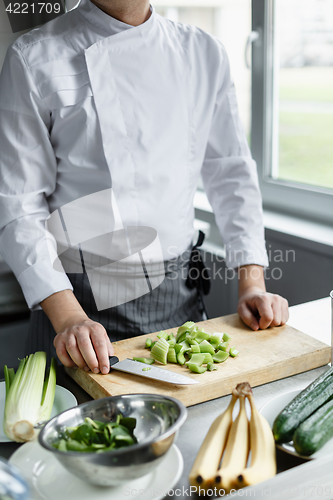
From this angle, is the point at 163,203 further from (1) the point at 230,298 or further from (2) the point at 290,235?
(1) the point at 230,298

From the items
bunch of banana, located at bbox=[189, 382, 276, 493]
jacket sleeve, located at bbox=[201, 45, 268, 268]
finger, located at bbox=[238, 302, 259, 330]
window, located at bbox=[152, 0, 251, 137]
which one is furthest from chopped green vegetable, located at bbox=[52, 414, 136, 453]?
window, located at bbox=[152, 0, 251, 137]

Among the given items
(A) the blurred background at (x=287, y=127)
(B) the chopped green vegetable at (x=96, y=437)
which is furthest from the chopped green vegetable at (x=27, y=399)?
(A) the blurred background at (x=287, y=127)

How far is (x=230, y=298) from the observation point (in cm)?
196

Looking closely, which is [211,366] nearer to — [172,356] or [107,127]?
[172,356]

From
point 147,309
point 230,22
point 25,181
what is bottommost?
point 147,309

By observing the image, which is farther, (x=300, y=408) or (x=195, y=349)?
(x=195, y=349)

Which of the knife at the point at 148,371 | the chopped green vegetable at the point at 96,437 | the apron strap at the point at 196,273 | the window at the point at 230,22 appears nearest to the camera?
the chopped green vegetable at the point at 96,437

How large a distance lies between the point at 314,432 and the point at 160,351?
0.35 m

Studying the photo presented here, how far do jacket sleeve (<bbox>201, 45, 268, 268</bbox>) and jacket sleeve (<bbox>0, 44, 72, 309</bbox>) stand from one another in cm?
48

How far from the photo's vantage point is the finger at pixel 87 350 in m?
0.84

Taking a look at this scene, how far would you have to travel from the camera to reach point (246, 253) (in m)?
1.27

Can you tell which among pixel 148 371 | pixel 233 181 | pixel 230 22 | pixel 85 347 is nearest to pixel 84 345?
pixel 85 347

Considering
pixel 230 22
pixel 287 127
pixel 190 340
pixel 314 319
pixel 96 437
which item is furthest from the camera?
pixel 230 22

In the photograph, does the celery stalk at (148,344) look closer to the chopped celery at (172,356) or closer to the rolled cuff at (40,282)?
the chopped celery at (172,356)
